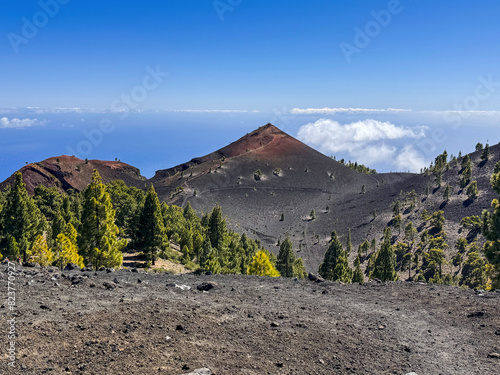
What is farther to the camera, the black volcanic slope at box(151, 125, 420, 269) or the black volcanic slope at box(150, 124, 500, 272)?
the black volcanic slope at box(151, 125, 420, 269)

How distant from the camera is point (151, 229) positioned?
3644cm

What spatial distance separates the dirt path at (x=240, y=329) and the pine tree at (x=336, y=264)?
77.0 ft

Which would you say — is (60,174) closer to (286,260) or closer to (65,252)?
(286,260)

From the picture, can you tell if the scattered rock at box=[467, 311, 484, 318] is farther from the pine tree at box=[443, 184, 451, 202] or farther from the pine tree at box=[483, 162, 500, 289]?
the pine tree at box=[443, 184, 451, 202]

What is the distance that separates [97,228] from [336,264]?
93.2ft

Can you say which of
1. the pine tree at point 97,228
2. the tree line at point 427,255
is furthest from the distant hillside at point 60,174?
the pine tree at point 97,228

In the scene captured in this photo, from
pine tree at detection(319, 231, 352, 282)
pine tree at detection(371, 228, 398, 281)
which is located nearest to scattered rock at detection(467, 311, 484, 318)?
pine tree at detection(319, 231, 352, 282)

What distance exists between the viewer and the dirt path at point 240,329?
8.70 m

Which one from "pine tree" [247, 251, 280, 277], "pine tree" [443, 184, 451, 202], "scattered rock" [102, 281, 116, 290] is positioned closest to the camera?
"scattered rock" [102, 281, 116, 290]

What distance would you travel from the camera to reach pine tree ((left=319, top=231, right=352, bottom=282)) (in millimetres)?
39312

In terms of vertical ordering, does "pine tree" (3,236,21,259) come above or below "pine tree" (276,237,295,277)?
above

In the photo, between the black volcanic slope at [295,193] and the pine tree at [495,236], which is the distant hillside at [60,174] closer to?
the black volcanic slope at [295,193]

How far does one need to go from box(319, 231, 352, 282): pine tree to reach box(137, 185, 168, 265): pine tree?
21.1m

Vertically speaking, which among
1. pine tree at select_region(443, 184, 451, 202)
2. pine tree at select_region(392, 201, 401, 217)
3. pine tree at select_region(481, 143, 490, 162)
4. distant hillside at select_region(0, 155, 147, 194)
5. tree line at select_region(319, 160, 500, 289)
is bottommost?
tree line at select_region(319, 160, 500, 289)
